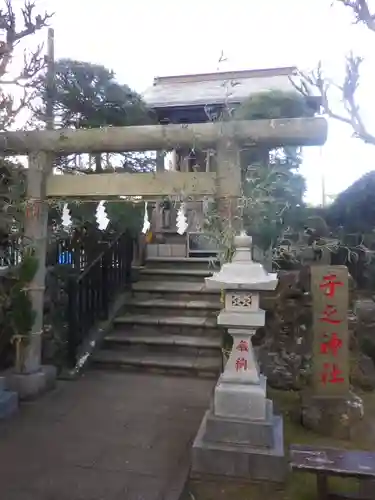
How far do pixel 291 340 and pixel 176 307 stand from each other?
227cm

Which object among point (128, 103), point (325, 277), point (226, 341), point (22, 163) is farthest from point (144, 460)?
point (128, 103)

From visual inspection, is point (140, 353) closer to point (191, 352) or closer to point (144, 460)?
point (191, 352)

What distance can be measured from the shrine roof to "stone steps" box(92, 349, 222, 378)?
6180mm

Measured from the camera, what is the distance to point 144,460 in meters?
3.91

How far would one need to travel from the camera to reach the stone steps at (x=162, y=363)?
6.51 m

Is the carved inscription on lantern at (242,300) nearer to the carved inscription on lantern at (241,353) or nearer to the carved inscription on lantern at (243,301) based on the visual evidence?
the carved inscription on lantern at (243,301)

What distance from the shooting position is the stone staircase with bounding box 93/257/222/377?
673 cm

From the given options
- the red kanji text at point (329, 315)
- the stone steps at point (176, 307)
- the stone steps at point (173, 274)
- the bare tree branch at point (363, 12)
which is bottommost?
the stone steps at point (176, 307)

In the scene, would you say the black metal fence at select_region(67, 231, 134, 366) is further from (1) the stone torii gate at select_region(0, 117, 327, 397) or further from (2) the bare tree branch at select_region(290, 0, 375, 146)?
(2) the bare tree branch at select_region(290, 0, 375, 146)

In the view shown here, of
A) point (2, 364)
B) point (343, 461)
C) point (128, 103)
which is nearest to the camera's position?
point (343, 461)

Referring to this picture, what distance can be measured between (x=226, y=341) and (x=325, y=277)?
1308mm

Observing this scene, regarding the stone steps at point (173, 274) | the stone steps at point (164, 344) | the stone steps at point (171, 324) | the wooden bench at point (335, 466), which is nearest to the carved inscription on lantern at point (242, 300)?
the wooden bench at point (335, 466)

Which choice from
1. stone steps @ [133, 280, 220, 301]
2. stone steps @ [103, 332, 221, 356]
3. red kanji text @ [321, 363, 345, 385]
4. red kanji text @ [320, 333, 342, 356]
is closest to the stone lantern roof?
red kanji text @ [320, 333, 342, 356]

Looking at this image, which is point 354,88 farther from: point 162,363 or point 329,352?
point 162,363
